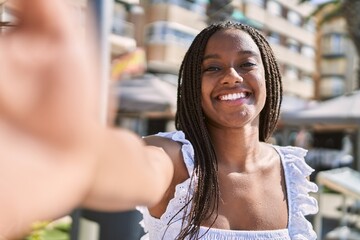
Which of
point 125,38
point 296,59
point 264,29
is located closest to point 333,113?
point 125,38

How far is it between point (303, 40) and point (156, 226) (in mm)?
45468

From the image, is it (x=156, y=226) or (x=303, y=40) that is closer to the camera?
(x=156, y=226)

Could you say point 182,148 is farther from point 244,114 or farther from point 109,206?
point 109,206

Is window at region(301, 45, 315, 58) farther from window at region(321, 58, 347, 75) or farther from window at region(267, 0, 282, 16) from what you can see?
window at region(267, 0, 282, 16)

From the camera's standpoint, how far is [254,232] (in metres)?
1.34

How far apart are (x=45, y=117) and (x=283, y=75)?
9769 mm

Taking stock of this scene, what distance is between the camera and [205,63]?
1.37m

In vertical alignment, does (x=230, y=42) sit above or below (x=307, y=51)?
below

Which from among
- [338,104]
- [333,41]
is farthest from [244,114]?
[333,41]

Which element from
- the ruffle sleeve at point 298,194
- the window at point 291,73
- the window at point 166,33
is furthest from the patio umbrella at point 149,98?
the window at point 291,73

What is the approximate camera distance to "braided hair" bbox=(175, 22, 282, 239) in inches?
51.0

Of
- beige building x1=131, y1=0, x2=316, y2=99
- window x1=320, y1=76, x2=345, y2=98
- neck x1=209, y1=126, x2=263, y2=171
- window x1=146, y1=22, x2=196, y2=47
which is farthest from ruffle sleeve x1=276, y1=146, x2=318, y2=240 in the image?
window x1=320, y1=76, x2=345, y2=98

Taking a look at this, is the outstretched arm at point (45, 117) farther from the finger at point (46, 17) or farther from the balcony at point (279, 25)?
the balcony at point (279, 25)

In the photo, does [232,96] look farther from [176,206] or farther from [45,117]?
[45,117]
